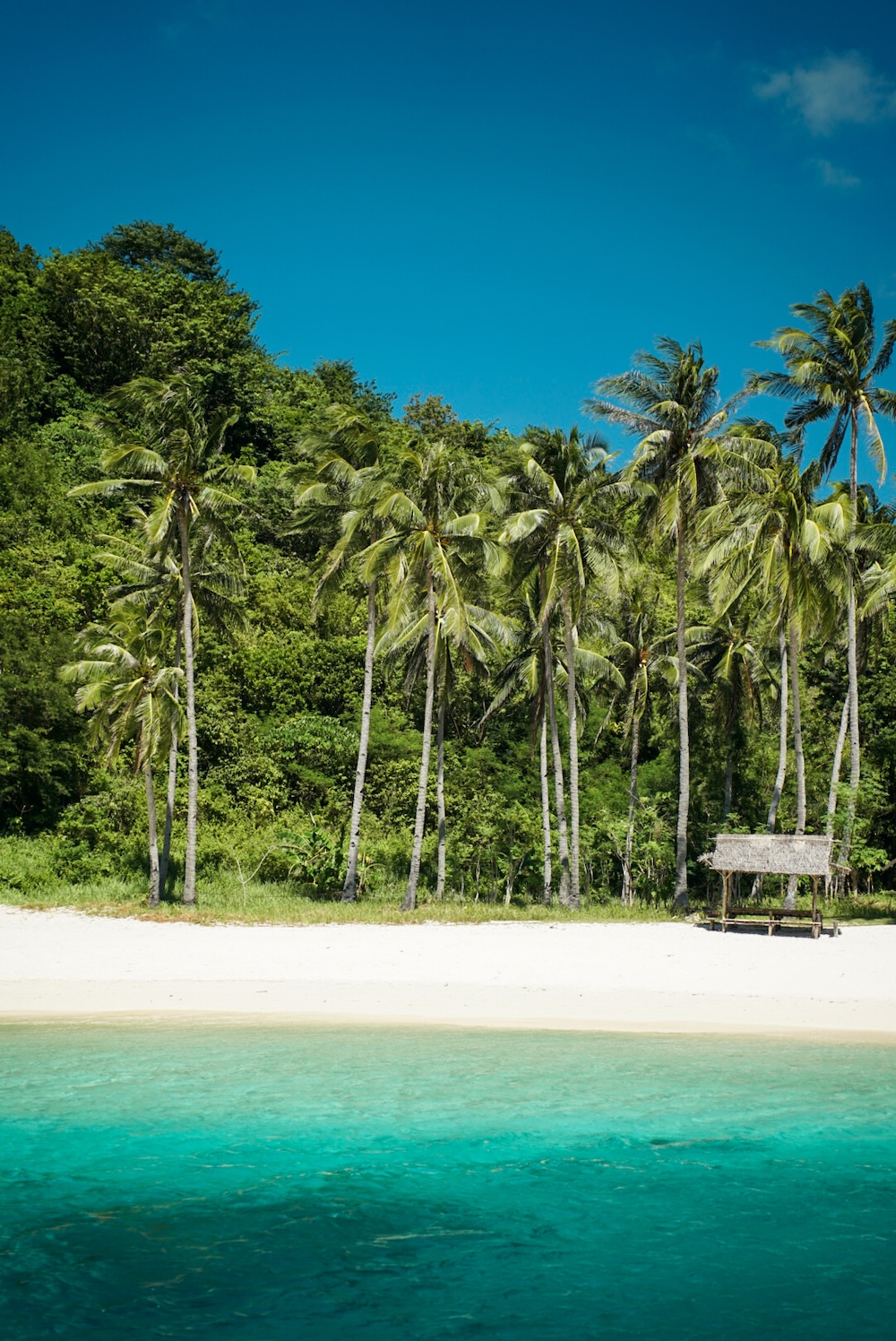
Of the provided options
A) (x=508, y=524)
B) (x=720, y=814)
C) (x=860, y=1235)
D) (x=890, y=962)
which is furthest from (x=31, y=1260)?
(x=720, y=814)

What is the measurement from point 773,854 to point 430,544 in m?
10.9

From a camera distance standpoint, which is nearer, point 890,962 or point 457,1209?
point 457,1209

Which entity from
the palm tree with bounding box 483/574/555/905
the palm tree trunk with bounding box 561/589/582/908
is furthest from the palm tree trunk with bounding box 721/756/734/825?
the palm tree trunk with bounding box 561/589/582/908

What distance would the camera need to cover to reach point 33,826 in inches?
1187

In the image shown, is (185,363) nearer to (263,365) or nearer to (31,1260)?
(263,365)

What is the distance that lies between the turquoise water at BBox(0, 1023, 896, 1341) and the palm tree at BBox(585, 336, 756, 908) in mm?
15131

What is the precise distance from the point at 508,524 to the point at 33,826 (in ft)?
54.2

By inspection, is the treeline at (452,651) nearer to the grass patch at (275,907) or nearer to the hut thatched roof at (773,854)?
the grass patch at (275,907)

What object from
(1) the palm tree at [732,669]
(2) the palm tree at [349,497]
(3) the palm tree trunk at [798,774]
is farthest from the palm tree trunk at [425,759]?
(1) the palm tree at [732,669]

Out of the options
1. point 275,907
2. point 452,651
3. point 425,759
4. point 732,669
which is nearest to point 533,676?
point 452,651

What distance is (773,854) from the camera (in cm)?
2259

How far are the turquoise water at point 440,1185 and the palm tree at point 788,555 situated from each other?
15.6 m

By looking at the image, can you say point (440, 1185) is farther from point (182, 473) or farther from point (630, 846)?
point (630, 846)

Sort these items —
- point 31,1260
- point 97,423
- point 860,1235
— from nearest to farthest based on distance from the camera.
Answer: point 31,1260 → point 860,1235 → point 97,423
